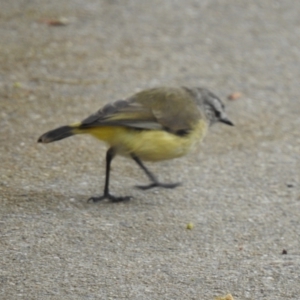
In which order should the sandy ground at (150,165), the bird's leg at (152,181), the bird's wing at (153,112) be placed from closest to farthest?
the sandy ground at (150,165) → the bird's wing at (153,112) → the bird's leg at (152,181)

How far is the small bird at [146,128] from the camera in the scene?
22.1 feet

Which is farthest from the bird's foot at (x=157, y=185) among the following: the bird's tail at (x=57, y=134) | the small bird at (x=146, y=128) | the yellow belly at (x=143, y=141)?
the bird's tail at (x=57, y=134)

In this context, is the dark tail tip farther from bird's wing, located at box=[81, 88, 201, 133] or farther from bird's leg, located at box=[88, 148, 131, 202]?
bird's leg, located at box=[88, 148, 131, 202]

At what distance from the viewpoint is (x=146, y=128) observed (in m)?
6.86

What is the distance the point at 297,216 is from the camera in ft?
21.9

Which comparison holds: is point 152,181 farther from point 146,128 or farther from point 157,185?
point 146,128

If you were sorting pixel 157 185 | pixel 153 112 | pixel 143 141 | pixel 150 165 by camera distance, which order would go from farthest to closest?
A: 1. pixel 150 165
2. pixel 157 185
3. pixel 153 112
4. pixel 143 141

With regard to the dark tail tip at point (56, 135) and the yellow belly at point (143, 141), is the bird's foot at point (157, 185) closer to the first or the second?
the yellow belly at point (143, 141)

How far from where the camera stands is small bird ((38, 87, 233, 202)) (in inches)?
265

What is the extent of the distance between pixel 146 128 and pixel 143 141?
12 centimetres

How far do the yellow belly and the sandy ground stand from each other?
14.8 inches

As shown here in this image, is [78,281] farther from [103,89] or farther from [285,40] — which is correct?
[285,40]

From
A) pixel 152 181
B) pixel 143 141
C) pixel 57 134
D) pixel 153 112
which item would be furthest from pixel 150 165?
pixel 57 134

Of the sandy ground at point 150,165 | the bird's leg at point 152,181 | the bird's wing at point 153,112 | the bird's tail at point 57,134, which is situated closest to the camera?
the sandy ground at point 150,165
